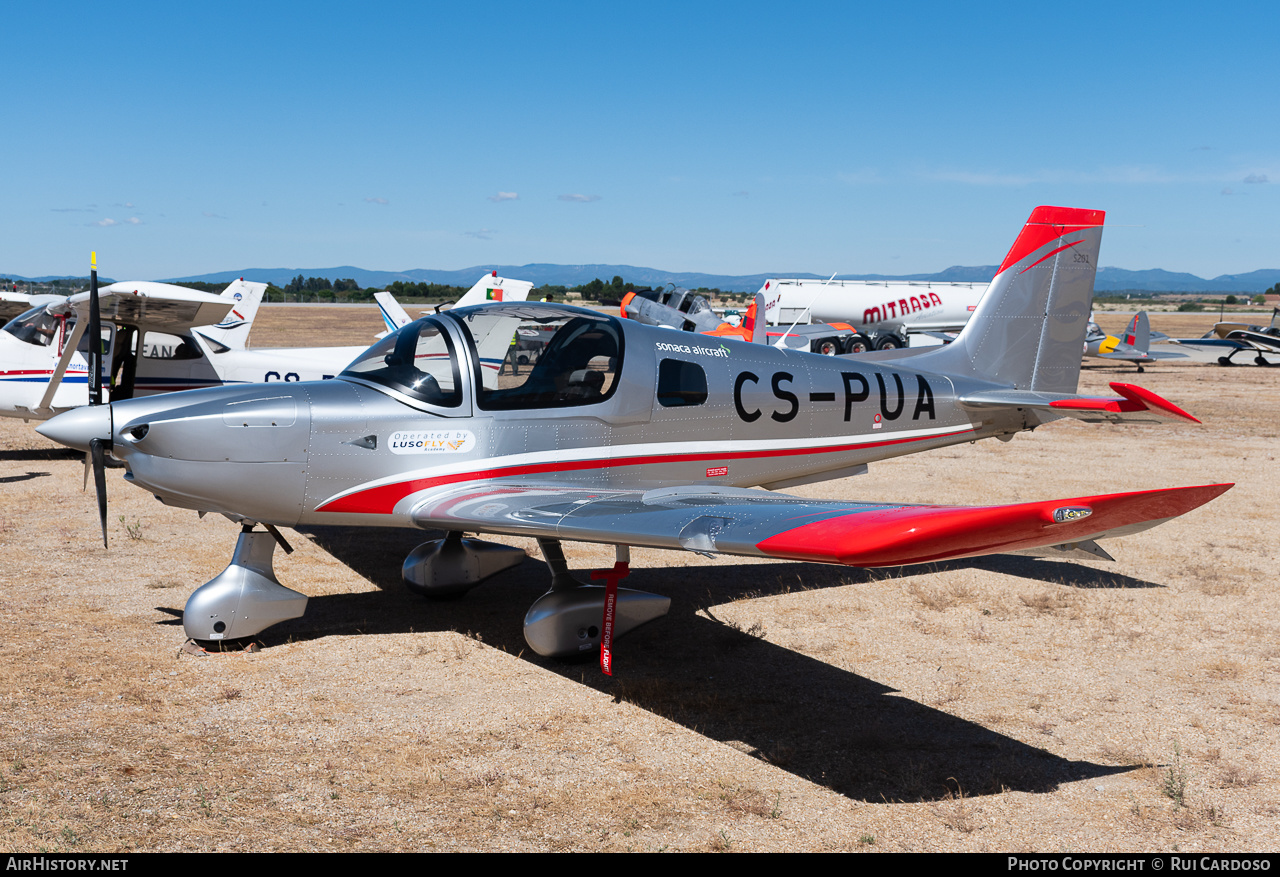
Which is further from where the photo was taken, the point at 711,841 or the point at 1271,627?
the point at 1271,627

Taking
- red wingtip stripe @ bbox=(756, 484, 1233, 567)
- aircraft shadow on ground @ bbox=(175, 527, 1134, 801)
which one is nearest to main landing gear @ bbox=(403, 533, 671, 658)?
aircraft shadow on ground @ bbox=(175, 527, 1134, 801)

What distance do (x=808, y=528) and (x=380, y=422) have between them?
3154 millimetres

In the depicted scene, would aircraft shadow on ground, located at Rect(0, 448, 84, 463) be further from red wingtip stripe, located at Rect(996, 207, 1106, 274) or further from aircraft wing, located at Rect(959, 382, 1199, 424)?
red wingtip stripe, located at Rect(996, 207, 1106, 274)

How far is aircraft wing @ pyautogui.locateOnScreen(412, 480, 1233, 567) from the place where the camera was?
353cm

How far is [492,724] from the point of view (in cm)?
519

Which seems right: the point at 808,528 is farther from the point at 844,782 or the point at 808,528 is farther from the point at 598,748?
the point at 598,748

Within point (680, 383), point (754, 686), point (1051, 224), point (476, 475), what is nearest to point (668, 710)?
point (754, 686)

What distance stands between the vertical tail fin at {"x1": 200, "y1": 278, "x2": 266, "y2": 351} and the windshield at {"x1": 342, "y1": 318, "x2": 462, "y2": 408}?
23.9 ft

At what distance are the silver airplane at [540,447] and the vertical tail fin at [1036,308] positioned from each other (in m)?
1.05

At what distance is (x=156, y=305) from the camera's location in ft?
35.6

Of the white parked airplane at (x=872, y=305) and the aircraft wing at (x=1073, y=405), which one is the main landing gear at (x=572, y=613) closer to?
the aircraft wing at (x=1073, y=405)

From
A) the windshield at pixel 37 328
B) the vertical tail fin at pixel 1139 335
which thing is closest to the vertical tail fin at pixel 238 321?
the windshield at pixel 37 328
